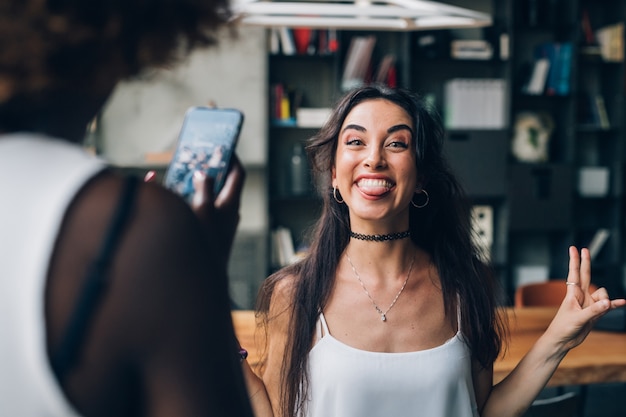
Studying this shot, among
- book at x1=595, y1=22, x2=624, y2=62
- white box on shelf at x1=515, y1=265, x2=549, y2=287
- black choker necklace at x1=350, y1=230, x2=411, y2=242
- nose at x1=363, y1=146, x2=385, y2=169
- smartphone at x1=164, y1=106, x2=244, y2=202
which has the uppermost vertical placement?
book at x1=595, y1=22, x2=624, y2=62

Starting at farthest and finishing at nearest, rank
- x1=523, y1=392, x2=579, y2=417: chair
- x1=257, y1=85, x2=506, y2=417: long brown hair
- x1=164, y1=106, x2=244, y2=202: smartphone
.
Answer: x1=523, y1=392, x2=579, y2=417: chair < x1=257, y1=85, x2=506, y2=417: long brown hair < x1=164, y1=106, x2=244, y2=202: smartphone

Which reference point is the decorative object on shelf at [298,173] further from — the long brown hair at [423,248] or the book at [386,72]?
the long brown hair at [423,248]

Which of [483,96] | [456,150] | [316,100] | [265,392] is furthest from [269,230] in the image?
[265,392]

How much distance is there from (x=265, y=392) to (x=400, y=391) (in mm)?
343

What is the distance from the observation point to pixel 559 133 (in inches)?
206

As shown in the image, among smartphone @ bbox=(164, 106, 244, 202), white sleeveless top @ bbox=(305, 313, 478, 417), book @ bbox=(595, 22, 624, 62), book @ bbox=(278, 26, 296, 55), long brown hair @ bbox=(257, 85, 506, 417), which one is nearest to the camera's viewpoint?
smartphone @ bbox=(164, 106, 244, 202)

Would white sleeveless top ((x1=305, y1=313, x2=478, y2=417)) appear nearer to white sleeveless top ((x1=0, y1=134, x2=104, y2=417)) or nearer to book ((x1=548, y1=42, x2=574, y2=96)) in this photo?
white sleeveless top ((x1=0, y1=134, x2=104, y2=417))

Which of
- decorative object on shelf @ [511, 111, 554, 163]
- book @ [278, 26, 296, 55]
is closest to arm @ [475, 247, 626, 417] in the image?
book @ [278, 26, 296, 55]

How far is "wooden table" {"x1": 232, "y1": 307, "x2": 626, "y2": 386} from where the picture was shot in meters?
2.21

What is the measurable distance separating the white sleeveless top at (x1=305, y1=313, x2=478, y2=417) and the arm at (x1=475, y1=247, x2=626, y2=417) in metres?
0.10

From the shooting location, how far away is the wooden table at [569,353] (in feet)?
7.25

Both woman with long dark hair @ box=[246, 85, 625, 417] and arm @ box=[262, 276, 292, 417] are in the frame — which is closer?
woman with long dark hair @ box=[246, 85, 625, 417]

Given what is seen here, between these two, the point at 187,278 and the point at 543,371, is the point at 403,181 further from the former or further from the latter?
the point at 187,278

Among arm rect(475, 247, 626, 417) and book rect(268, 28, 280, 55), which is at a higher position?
book rect(268, 28, 280, 55)
